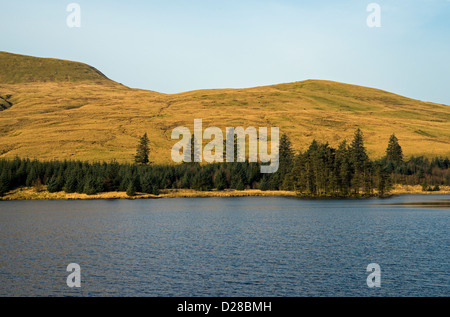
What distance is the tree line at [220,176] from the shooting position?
140 meters

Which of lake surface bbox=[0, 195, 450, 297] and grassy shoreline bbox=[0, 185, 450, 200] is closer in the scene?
lake surface bbox=[0, 195, 450, 297]

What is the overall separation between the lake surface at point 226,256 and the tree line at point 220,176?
68.2m

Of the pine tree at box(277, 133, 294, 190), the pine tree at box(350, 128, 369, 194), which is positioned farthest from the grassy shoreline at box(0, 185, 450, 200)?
the pine tree at box(350, 128, 369, 194)

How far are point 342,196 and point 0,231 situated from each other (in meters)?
110

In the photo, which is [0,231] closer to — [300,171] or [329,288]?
[329,288]

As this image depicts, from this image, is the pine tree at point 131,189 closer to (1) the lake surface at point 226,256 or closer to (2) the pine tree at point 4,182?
(2) the pine tree at point 4,182

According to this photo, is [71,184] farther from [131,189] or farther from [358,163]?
[358,163]

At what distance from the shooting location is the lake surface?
3231 centimetres

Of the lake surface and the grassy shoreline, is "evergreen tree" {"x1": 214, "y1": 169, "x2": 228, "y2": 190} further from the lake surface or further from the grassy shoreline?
the lake surface

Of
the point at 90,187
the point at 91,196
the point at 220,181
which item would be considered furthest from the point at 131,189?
the point at 220,181

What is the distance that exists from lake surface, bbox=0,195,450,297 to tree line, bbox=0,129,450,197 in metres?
68.2

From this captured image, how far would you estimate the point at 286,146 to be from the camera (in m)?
186

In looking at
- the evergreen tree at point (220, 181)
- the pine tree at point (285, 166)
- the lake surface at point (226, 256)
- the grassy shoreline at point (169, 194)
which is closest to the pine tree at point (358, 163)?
the pine tree at point (285, 166)
